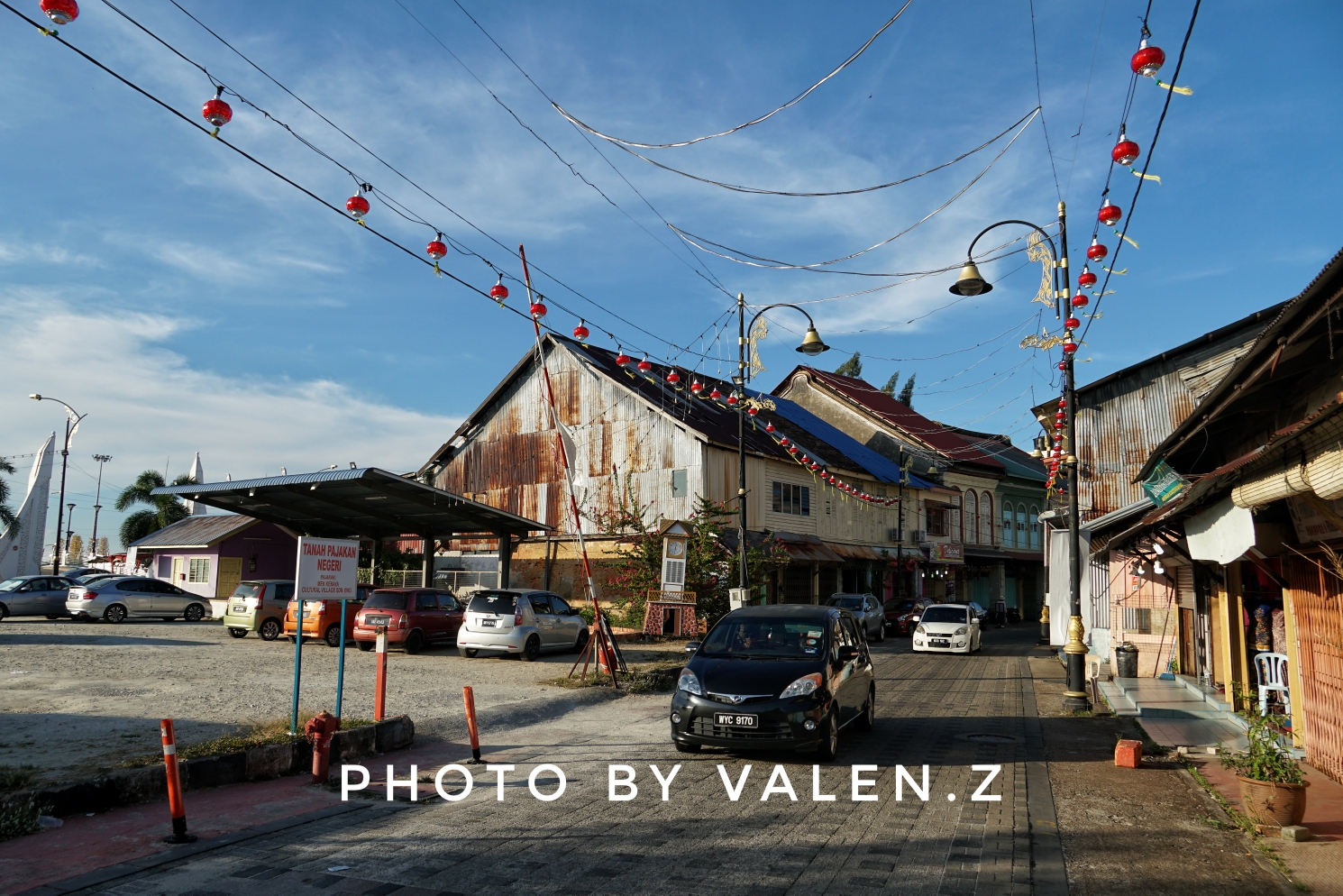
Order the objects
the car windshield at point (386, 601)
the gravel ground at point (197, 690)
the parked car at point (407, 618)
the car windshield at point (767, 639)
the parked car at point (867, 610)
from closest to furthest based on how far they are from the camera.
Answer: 1. the gravel ground at point (197, 690)
2. the car windshield at point (767, 639)
3. the parked car at point (407, 618)
4. the car windshield at point (386, 601)
5. the parked car at point (867, 610)

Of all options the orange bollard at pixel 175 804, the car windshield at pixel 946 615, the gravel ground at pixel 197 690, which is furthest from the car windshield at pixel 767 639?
the car windshield at pixel 946 615

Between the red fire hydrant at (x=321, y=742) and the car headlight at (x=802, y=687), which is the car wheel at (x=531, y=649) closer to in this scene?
the red fire hydrant at (x=321, y=742)

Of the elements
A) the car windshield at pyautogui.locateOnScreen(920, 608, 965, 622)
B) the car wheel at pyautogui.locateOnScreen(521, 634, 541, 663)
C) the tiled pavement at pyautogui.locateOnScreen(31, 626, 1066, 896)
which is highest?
the car windshield at pyautogui.locateOnScreen(920, 608, 965, 622)

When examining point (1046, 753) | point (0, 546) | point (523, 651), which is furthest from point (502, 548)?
point (0, 546)

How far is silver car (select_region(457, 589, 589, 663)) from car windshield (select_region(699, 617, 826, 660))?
9.55m

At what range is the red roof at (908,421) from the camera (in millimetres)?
50188

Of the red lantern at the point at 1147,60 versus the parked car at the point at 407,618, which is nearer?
the red lantern at the point at 1147,60

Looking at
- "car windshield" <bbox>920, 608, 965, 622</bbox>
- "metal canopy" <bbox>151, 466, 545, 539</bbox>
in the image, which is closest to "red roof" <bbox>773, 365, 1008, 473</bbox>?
"car windshield" <bbox>920, 608, 965, 622</bbox>

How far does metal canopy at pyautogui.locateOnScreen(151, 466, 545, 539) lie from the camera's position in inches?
927

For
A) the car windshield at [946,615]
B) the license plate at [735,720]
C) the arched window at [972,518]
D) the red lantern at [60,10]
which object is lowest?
the license plate at [735,720]

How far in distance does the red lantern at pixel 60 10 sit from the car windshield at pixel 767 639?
28.9ft

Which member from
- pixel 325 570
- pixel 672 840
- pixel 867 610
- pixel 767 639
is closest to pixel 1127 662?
pixel 767 639

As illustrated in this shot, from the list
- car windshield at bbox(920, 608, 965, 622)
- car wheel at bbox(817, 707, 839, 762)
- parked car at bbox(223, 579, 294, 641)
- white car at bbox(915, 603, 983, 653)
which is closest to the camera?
car wheel at bbox(817, 707, 839, 762)

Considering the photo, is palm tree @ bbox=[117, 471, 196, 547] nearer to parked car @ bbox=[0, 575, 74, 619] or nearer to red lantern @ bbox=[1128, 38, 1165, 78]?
parked car @ bbox=[0, 575, 74, 619]
